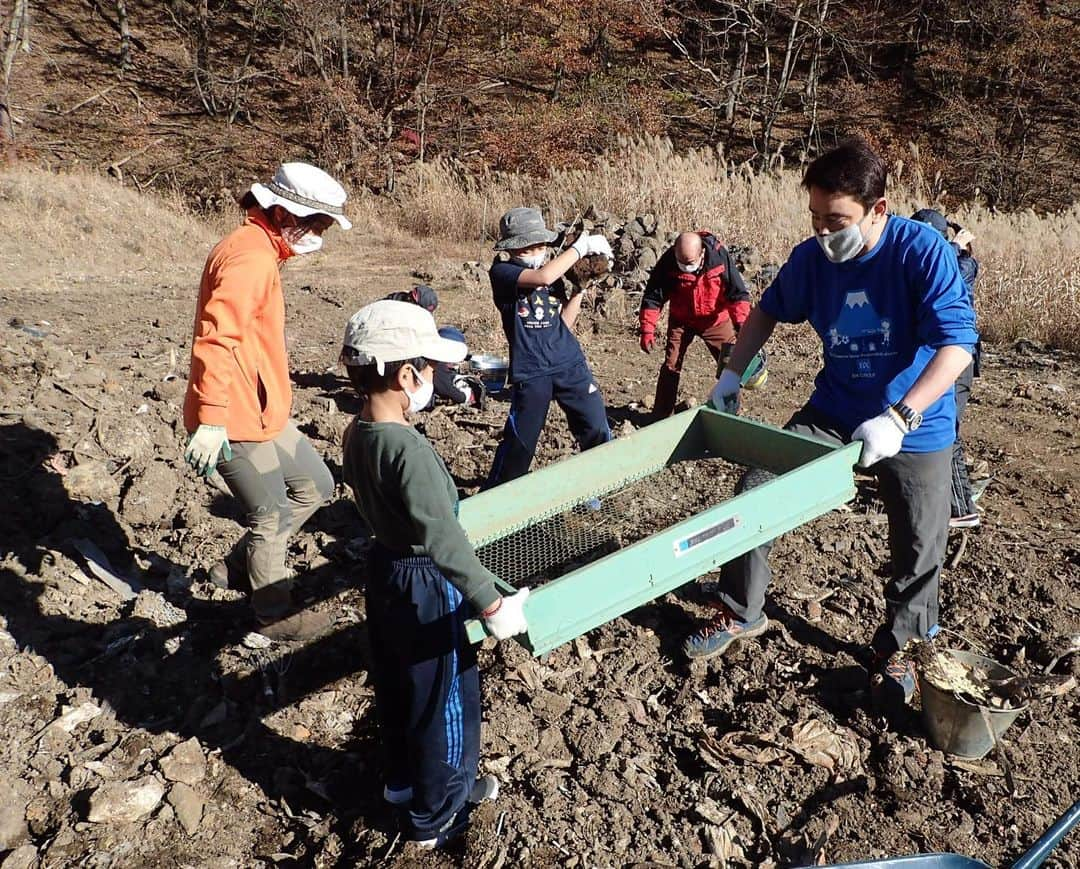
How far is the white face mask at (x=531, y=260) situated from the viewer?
4.58 meters

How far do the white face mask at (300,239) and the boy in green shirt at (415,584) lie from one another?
3.77 ft

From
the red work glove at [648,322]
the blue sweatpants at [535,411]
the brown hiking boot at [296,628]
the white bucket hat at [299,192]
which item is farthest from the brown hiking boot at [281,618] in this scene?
the red work glove at [648,322]

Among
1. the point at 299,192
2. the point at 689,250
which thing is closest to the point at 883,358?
the point at 299,192

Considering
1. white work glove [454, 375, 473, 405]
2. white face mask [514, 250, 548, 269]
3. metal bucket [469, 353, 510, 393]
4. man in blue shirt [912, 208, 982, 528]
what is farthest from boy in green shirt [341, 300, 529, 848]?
metal bucket [469, 353, 510, 393]

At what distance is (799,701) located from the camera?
3518 mm

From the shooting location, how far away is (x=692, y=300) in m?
6.44

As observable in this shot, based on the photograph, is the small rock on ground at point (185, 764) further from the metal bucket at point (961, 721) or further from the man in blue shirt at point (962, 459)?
the man in blue shirt at point (962, 459)

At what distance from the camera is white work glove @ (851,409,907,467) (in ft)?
9.73

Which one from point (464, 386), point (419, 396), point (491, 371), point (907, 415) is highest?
point (419, 396)

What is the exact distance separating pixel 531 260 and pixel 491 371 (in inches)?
112

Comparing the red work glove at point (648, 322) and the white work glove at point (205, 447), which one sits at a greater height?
the white work glove at point (205, 447)

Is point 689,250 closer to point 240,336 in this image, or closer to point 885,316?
point 885,316

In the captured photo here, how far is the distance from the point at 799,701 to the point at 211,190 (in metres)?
18.3

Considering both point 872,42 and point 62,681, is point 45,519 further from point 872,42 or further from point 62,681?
point 872,42
